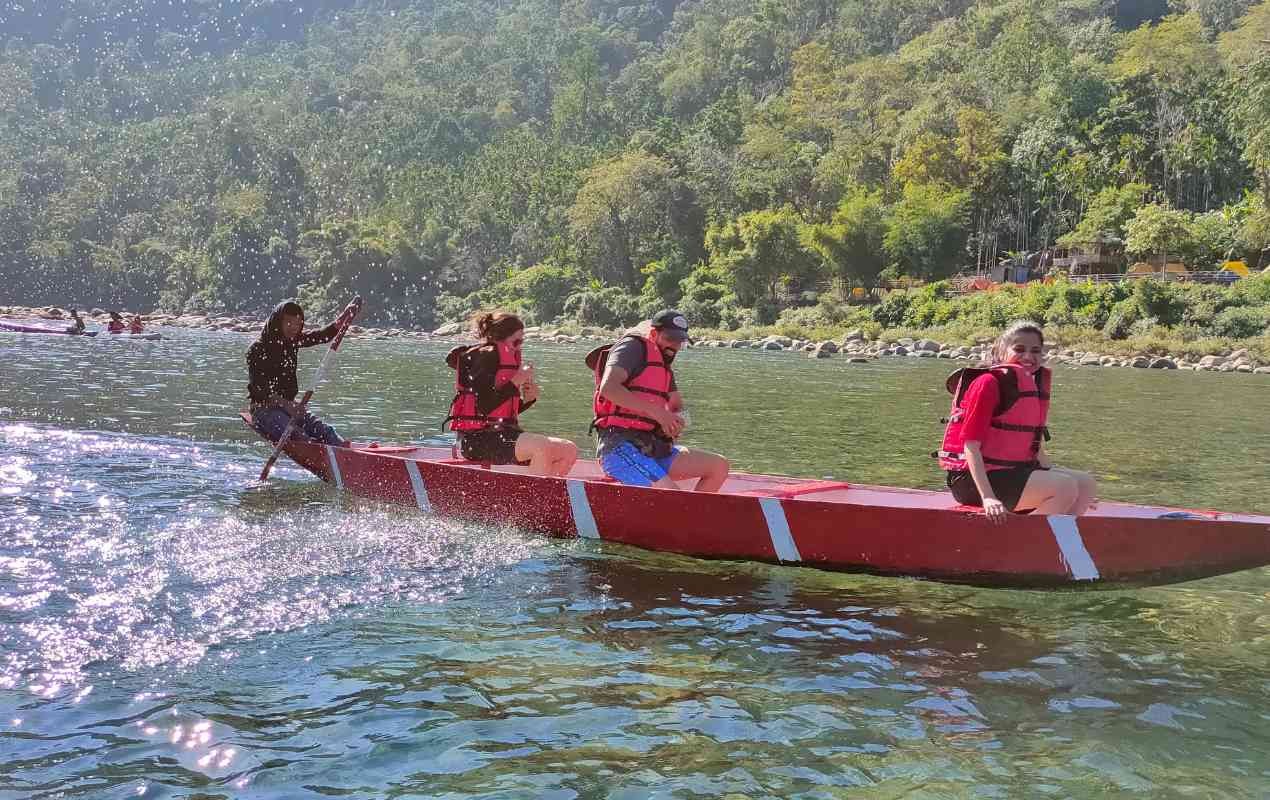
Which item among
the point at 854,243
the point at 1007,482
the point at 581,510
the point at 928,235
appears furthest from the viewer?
the point at 854,243

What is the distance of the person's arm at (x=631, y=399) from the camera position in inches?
307

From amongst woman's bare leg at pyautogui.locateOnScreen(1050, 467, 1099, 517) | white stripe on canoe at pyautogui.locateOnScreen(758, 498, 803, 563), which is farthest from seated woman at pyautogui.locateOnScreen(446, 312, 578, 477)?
woman's bare leg at pyautogui.locateOnScreen(1050, 467, 1099, 517)

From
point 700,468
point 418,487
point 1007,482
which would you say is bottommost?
point 418,487

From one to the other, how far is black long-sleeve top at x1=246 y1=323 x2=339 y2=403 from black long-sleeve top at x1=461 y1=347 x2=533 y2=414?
245 centimetres

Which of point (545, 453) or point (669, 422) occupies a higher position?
point (669, 422)

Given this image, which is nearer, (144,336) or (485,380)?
(485,380)

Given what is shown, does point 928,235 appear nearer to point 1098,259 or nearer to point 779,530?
point 1098,259

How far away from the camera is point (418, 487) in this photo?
9.46 m

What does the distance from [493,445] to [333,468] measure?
2000 millimetres

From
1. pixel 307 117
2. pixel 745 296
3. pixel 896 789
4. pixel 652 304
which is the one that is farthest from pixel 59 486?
pixel 307 117

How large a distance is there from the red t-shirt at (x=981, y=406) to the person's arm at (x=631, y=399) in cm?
215

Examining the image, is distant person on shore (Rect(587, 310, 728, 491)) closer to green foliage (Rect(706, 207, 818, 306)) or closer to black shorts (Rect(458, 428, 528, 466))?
black shorts (Rect(458, 428, 528, 466))

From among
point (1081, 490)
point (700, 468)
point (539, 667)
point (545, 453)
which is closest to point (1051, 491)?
point (1081, 490)

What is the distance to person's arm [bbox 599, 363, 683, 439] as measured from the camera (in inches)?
307
